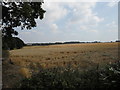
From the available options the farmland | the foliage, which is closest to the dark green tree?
the farmland

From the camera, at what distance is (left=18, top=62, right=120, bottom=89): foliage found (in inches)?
268

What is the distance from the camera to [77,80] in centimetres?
706

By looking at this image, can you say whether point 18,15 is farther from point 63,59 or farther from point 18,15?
point 63,59

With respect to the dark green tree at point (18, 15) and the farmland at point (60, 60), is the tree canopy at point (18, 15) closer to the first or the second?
the dark green tree at point (18, 15)

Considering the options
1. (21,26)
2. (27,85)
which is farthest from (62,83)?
(21,26)

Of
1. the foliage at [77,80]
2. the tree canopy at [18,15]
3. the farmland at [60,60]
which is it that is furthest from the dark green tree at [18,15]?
the foliage at [77,80]

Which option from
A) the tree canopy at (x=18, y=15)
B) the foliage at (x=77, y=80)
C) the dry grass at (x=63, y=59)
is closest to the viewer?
the foliage at (x=77, y=80)

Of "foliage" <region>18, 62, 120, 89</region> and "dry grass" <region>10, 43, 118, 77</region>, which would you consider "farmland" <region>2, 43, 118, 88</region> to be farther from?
"foliage" <region>18, 62, 120, 89</region>

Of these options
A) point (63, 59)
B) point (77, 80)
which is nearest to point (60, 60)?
point (63, 59)

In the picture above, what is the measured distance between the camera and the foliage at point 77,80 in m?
6.81

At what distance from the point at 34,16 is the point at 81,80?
789 centimetres

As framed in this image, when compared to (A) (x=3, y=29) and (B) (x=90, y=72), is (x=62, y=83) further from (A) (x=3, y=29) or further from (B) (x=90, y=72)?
(A) (x=3, y=29)

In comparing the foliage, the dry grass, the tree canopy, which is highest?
the tree canopy

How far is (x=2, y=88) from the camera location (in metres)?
8.54
